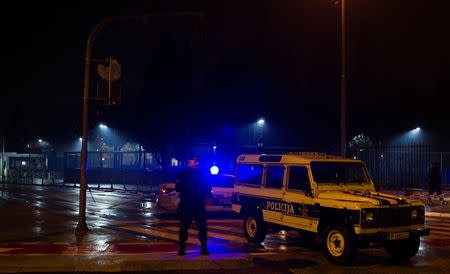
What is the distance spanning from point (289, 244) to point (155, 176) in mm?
24113

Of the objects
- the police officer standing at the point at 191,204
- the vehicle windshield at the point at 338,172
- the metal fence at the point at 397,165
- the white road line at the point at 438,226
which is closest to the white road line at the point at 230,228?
the police officer standing at the point at 191,204

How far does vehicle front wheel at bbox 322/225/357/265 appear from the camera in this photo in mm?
7641

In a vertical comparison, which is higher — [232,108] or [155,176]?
[232,108]

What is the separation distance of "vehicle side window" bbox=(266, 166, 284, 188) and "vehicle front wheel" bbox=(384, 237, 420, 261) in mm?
2566

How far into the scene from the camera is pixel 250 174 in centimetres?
1044

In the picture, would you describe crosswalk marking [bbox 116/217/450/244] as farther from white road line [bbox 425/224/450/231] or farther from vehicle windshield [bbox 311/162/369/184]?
vehicle windshield [bbox 311/162/369/184]

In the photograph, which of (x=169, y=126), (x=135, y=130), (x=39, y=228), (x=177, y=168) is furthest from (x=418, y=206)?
(x=135, y=130)

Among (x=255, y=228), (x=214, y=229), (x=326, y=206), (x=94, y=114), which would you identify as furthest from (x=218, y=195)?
(x=326, y=206)

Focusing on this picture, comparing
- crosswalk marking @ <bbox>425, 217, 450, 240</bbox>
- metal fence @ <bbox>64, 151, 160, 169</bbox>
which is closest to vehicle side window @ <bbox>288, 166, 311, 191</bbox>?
crosswalk marking @ <bbox>425, 217, 450, 240</bbox>

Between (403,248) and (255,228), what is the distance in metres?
3.26

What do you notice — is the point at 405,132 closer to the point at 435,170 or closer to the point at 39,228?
the point at 435,170

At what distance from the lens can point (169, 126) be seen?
120ft

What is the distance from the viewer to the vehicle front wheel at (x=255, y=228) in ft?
32.1

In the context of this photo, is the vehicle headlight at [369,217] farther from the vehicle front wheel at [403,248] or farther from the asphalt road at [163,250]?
the vehicle front wheel at [403,248]
